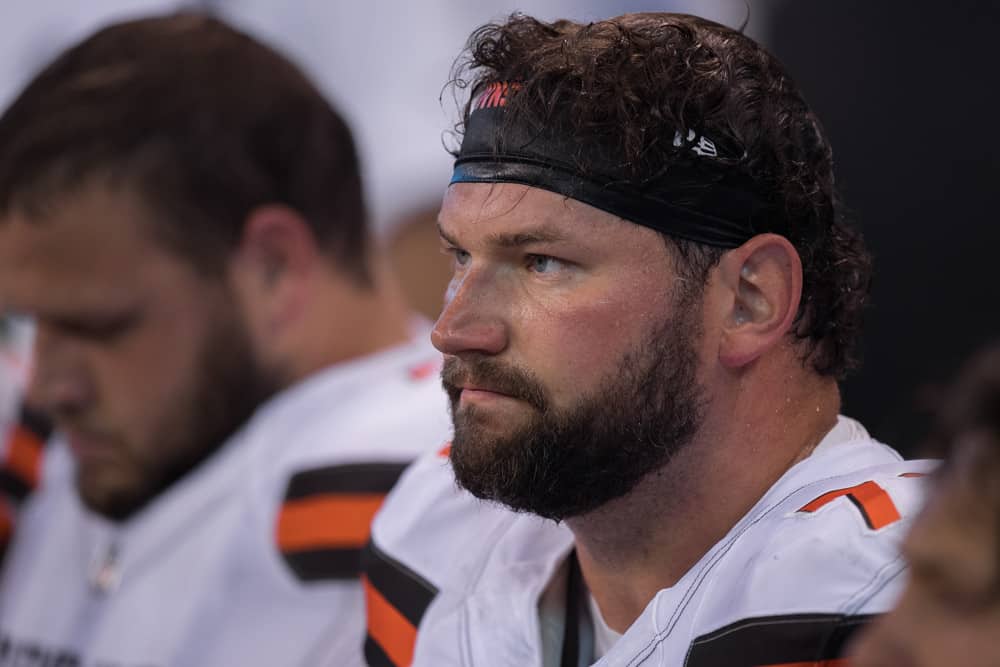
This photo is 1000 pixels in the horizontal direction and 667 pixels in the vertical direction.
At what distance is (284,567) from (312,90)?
1.93 feet

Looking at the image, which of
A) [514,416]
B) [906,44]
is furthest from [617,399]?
[906,44]

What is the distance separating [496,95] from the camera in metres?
1.01

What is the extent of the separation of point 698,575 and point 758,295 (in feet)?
0.67

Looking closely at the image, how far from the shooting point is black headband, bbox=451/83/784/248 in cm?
94

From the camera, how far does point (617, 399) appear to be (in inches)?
36.7

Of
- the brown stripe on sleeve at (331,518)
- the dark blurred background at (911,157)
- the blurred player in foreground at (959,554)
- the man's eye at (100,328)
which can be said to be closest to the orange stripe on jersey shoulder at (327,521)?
the brown stripe on sleeve at (331,518)

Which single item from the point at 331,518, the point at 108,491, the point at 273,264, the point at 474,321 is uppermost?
the point at 474,321

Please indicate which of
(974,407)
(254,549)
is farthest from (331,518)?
(974,407)

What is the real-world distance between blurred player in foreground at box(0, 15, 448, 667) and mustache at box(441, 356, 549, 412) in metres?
0.53

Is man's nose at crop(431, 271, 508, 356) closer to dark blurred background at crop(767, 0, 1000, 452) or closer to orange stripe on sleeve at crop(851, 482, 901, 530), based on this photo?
orange stripe on sleeve at crop(851, 482, 901, 530)

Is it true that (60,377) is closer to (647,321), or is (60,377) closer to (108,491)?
(108,491)

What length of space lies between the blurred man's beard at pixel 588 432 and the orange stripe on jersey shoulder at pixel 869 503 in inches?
4.5

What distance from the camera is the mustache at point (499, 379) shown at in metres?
0.93

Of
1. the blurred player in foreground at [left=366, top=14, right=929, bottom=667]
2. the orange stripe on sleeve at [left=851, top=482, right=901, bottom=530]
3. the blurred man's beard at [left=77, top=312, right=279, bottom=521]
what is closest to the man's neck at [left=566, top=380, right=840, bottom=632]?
the blurred player in foreground at [left=366, top=14, right=929, bottom=667]
